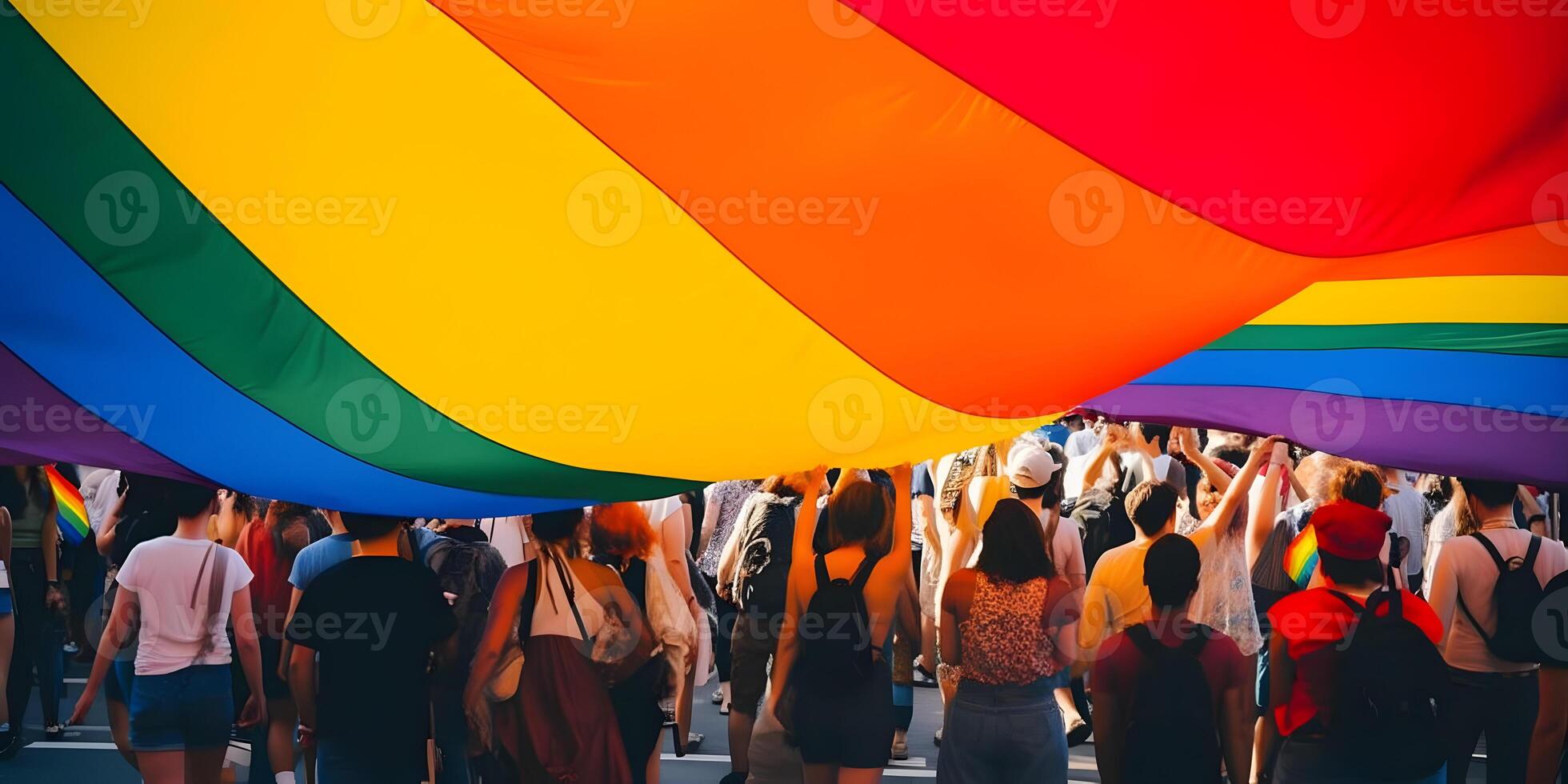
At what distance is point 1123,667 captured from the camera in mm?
5074

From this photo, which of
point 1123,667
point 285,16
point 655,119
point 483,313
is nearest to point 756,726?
point 1123,667

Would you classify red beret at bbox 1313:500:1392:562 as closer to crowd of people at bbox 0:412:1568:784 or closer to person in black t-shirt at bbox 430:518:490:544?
crowd of people at bbox 0:412:1568:784

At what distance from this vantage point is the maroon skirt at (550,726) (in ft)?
16.4

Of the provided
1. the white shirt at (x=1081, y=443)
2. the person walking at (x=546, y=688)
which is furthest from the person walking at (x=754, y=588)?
the white shirt at (x=1081, y=443)

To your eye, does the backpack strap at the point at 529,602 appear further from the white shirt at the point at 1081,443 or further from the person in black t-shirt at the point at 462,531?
the white shirt at the point at 1081,443

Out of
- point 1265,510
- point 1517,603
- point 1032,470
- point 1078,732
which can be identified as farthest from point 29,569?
point 1517,603

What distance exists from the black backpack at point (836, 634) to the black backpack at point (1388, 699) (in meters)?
1.70

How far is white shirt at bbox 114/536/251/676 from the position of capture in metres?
5.60

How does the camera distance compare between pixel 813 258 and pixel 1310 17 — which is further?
pixel 813 258

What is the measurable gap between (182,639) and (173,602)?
0.52 feet

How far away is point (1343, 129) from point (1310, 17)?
0.26 metres

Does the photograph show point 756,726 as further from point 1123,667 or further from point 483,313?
point 483,313

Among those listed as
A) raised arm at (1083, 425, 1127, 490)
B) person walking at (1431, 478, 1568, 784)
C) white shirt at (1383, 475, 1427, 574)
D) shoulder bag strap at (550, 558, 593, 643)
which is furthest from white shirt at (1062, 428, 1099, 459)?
shoulder bag strap at (550, 558, 593, 643)

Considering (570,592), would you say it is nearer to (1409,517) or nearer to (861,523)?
(861,523)
